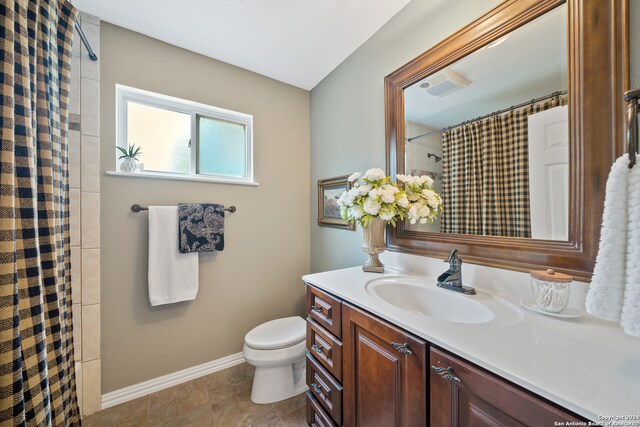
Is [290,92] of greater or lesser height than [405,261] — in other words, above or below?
above

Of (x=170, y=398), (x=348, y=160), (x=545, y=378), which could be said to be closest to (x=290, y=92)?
(x=348, y=160)

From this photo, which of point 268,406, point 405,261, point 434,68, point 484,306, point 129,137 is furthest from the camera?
point 129,137

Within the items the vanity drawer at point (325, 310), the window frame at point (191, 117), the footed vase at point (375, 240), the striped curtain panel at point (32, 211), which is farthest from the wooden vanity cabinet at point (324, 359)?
the window frame at point (191, 117)

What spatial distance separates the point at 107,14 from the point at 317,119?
1.47 m

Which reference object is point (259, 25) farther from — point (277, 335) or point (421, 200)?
point (277, 335)

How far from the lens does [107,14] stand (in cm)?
135

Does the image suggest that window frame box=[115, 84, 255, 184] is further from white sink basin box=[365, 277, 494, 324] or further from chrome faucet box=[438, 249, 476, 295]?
chrome faucet box=[438, 249, 476, 295]

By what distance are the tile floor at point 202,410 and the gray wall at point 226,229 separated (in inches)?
5.7

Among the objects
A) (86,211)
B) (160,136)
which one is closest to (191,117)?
(160,136)

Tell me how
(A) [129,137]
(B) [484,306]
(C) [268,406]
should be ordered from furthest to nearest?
(A) [129,137]
(C) [268,406]
(B) [484,306]

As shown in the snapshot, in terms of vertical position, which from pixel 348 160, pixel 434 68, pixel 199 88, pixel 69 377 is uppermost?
pixel 199 88

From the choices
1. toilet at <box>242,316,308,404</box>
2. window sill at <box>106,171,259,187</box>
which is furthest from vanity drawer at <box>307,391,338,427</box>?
window sill at <box>106,171,259,187</box>

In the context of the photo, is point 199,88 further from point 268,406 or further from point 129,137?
point 268,406

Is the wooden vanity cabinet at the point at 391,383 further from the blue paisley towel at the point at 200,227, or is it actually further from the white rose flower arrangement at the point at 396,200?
the blue paisley towel at the point at 200,227
